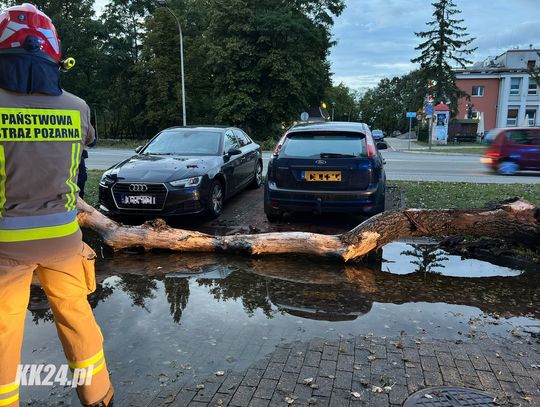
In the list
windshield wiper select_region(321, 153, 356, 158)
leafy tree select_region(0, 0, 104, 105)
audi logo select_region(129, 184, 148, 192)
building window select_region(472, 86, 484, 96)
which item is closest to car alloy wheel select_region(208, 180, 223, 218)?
audi logo select_region(129, 184, 148, 192)

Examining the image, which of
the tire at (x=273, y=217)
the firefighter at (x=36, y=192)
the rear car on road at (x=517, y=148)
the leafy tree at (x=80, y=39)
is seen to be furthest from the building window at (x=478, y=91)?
the firefighter at (x=36, y=192)

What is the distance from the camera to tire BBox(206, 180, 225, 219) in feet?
24.8

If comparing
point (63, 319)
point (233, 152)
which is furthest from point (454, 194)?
point (63, 319)

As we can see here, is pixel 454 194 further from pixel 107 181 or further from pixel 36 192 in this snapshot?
pixel 36 192

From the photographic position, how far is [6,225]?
91.0 inches

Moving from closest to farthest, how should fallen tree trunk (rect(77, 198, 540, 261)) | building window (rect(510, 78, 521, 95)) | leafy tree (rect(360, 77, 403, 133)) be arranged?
fallen tree trunk (rect(77, 198, 540, 261))
building window (rect(510, 78, 521, 95))
leafy tree (rect(360, 77, 403, 133))

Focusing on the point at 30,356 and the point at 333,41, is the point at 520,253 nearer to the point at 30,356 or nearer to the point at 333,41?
the point at 30,356

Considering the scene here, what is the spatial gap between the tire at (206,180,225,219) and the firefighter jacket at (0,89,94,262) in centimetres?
502

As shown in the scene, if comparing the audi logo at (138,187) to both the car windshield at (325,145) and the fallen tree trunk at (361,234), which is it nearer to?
the fallen tree trunk at (361,234)

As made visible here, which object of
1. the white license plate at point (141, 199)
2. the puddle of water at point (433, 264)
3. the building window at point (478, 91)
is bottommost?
the puddle of water at point (433, 264)

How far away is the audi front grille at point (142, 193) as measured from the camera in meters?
7.07

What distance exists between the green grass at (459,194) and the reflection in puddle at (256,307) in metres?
2.79

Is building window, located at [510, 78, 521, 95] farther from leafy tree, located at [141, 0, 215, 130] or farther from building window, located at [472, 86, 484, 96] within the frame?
leafy tree, located at [141, 0, 215, 130]

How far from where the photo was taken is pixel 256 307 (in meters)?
4.38
